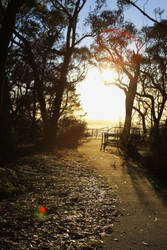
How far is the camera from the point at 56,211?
3.63 m

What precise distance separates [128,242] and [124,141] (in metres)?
8.51

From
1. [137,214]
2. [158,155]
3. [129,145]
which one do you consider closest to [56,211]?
[137,214]

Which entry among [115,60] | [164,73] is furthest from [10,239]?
[164,73]

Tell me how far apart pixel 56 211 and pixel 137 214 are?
145 centimetres

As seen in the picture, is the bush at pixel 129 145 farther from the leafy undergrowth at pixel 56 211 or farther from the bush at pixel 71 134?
the leafy undergrowth at pixel 56 211

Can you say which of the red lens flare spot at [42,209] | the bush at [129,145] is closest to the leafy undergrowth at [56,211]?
the red lens flare spot at [42,209]

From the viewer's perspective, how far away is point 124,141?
440 inches

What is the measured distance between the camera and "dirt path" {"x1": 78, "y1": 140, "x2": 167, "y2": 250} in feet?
9.34

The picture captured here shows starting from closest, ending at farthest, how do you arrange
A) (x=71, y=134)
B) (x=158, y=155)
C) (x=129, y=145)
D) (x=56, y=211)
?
(x=56, y=211) < (x=158, y=155) < (x=129, y=145) < (x=71, y=134)

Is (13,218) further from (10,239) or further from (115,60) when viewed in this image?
(115,60)

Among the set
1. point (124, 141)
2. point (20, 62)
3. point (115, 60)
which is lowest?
point (124, 141)

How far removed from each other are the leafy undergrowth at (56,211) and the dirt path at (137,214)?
0.19 meters

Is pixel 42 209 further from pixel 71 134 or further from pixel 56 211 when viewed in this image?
pixel 71 134

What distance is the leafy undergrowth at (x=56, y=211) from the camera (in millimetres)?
2773
